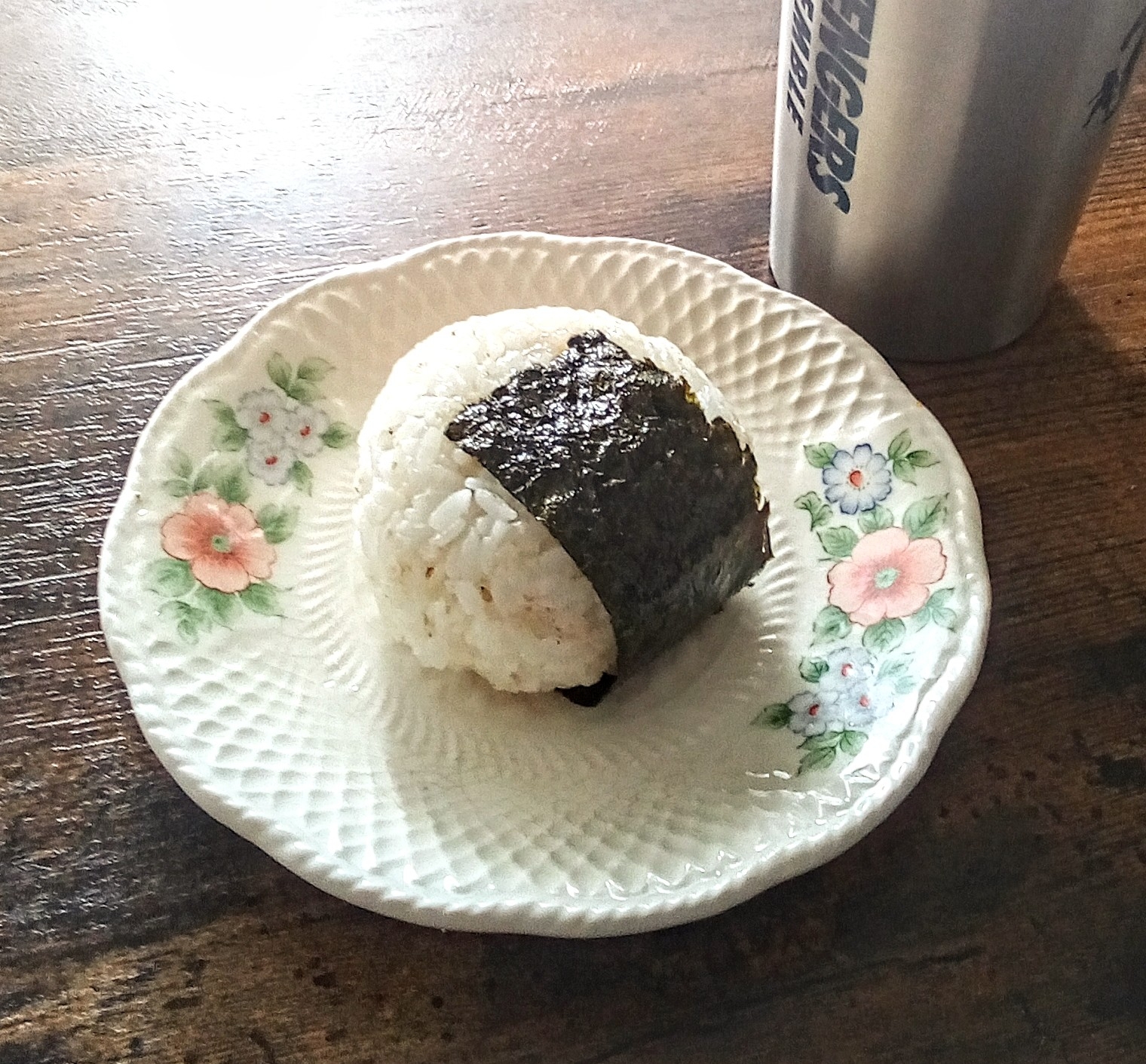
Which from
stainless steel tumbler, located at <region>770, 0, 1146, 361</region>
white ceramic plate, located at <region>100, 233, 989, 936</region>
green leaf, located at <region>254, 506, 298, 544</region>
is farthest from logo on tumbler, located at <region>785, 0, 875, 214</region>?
green leaf, located at <region>254, 506, 298, 544</region>

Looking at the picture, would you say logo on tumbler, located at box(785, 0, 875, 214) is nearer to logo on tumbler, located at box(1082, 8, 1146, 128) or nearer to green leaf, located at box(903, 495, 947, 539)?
logo on tumbler, located at box(1082, 8, 1146, 128)

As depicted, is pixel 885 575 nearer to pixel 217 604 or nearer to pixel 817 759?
pixel 817 759

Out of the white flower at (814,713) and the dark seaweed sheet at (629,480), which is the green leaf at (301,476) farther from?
the white flower at (814,713)

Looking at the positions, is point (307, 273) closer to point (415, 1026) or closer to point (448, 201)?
point (448, 201)

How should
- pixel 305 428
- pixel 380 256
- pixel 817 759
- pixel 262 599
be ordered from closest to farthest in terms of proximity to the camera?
1. pixel 817 759
2. pixel 262 599
3. pixel 305 428
4. pixel 380 256

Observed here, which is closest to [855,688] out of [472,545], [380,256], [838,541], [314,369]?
[838,541]

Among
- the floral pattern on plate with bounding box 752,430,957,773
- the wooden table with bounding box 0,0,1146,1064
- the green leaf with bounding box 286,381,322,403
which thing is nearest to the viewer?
the wooden table with bounding box 0,0,1146,1064

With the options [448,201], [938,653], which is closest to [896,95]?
[938,653]
